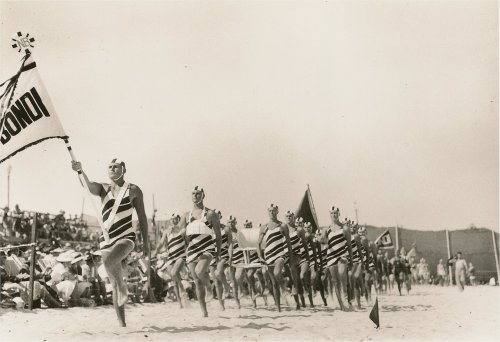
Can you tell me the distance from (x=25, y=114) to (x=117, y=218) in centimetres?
240

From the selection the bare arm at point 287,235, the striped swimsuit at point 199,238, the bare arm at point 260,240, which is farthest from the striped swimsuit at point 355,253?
the striped swimsuit at point 199,238

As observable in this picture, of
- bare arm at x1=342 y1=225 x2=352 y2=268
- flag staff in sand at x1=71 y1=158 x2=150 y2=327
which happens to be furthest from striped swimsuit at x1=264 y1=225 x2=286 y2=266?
flag staff in sand at x1=71 y1=158 x2=150 y2=327

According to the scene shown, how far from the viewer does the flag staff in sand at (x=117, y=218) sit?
8.18 meters

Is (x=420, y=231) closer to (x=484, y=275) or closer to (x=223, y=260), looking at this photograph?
(x=484, y=275)

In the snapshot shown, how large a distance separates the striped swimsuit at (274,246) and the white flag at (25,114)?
18.1 ft

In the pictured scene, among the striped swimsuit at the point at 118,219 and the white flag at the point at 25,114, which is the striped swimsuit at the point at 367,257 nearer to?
the striped swimsuit at the point at 118,219

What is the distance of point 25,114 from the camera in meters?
9.02

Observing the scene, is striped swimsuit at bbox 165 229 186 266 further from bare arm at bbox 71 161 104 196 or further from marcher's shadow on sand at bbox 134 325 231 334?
bare arm at bbox 71 161 104 196

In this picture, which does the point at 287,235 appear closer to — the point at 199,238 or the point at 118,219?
the point at 199,238

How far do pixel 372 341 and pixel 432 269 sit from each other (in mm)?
29578

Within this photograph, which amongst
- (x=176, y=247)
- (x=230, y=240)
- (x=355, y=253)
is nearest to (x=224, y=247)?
(x=230, y=240)

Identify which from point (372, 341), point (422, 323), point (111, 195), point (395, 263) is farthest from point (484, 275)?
point (111, 195)

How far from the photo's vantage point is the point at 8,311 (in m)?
10.7

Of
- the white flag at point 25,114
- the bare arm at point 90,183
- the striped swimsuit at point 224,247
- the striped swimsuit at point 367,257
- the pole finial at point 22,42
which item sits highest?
the pole finial at point 22,42
